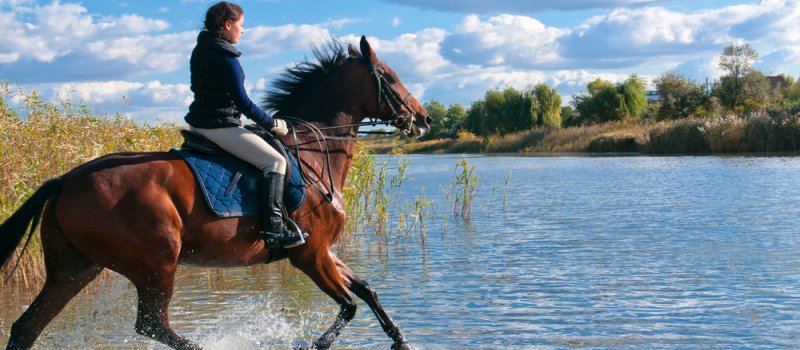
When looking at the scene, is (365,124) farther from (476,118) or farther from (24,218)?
(476,118)

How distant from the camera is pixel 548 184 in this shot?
28453 mm

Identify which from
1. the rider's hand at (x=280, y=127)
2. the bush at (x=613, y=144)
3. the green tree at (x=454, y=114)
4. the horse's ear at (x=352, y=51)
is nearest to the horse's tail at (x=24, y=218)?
the rider's hand at (x=280, y=127)

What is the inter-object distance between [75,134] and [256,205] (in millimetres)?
5471

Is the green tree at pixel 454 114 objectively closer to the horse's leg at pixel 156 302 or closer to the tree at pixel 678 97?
the tree at pixel 678 97

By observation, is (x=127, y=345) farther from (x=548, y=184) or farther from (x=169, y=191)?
(x=548, y=184)

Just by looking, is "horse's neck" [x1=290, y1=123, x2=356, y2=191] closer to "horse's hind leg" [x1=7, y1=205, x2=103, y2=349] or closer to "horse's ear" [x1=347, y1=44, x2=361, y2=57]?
"horse's ear" [x1=347, y1=44, x2=361, y2=57]

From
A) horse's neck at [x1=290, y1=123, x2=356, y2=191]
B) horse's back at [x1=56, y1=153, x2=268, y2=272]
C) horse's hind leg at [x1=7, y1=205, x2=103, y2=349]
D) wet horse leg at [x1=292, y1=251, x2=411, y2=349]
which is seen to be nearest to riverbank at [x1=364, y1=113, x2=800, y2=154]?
horse's neck at [x1=290, y1=123, x2=356, y2=191]

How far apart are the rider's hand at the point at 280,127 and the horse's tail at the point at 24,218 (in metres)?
1.53

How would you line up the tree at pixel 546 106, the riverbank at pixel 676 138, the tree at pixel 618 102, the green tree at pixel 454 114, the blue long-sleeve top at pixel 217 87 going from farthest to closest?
the green tree at pixel 454 114
the tree at pixel 546 106
the tree at pixel 618 102
the riverbank at pixel 676 138
the blue long-sleeve top at pixel 217 87

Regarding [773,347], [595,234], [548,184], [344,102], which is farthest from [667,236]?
[548,184]

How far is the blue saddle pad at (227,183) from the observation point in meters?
5.66

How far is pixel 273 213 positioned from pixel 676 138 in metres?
40.6

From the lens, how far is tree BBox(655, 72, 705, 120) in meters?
66.9

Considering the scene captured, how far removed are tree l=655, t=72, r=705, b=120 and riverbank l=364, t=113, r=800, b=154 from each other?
461 inches
